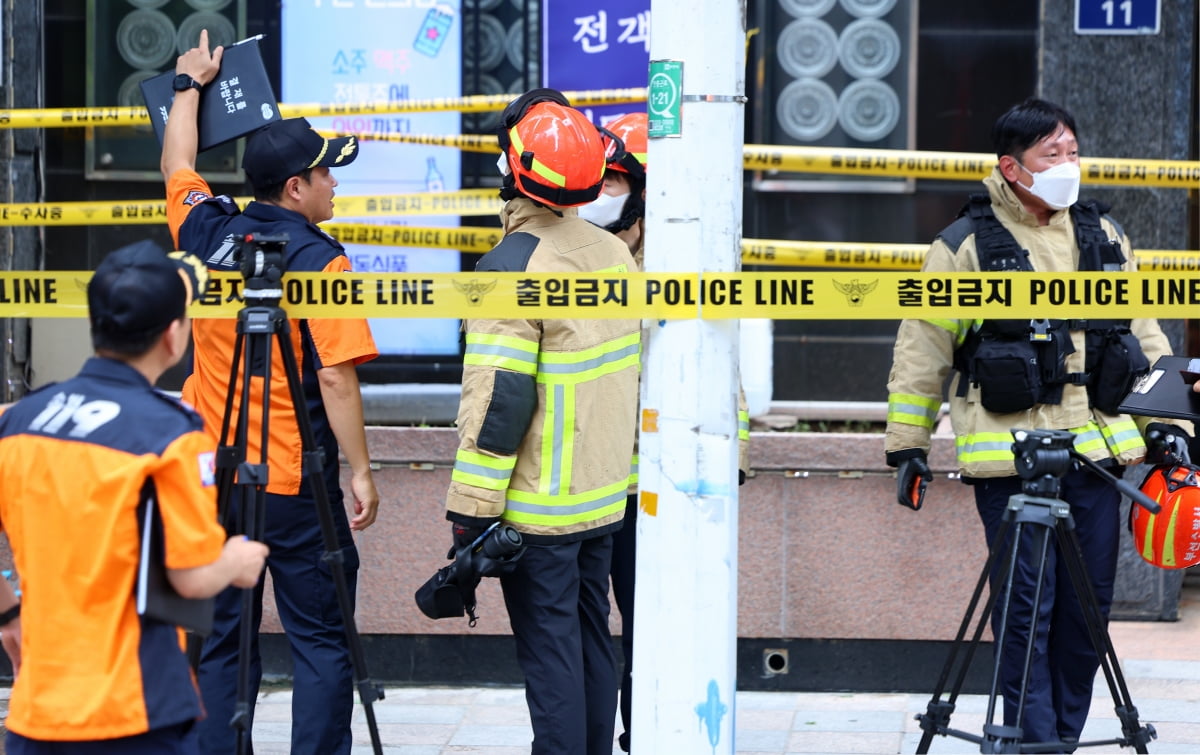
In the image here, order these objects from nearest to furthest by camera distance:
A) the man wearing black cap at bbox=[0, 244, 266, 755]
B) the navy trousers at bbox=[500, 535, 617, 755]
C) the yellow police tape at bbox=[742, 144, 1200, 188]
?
the man wearing black cap at bbox=[0, 244, 266, 755] < the navy trousers at bbox=[500, 535, 617, 755] < the yellow police tape at bbox=[742, 144, 1200, 188]

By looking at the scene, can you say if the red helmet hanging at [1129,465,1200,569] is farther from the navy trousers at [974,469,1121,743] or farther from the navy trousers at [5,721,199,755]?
the navy trousers at [5,721,199,755]

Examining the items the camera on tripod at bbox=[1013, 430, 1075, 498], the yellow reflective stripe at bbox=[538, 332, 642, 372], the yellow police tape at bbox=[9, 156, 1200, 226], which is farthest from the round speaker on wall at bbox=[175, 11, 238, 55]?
the camera on tripod at bbox=[1013, 430, 1075, 498]

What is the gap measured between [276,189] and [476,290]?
31.9 inches

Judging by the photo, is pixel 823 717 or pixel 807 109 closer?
pixel 823 717

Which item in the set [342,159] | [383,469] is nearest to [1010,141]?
[342,159]

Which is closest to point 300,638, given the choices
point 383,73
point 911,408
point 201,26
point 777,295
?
point 777,295

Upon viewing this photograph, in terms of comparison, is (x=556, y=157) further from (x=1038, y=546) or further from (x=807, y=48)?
(x=807, y=48)

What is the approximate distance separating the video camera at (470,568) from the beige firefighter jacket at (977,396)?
1315mm

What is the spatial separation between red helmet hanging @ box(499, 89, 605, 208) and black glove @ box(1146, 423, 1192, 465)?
1816 millimetres

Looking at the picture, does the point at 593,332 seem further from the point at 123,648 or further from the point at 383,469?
the point at 383,469

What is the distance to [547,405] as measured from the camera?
4.12 metres

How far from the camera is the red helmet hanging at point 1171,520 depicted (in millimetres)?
4441

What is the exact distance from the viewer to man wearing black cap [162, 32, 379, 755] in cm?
432

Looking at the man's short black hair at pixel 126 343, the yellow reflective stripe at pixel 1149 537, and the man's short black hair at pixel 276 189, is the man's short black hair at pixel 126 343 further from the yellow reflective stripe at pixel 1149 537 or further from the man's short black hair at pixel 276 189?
the yellow reflective stripe at pixel 1149 537
